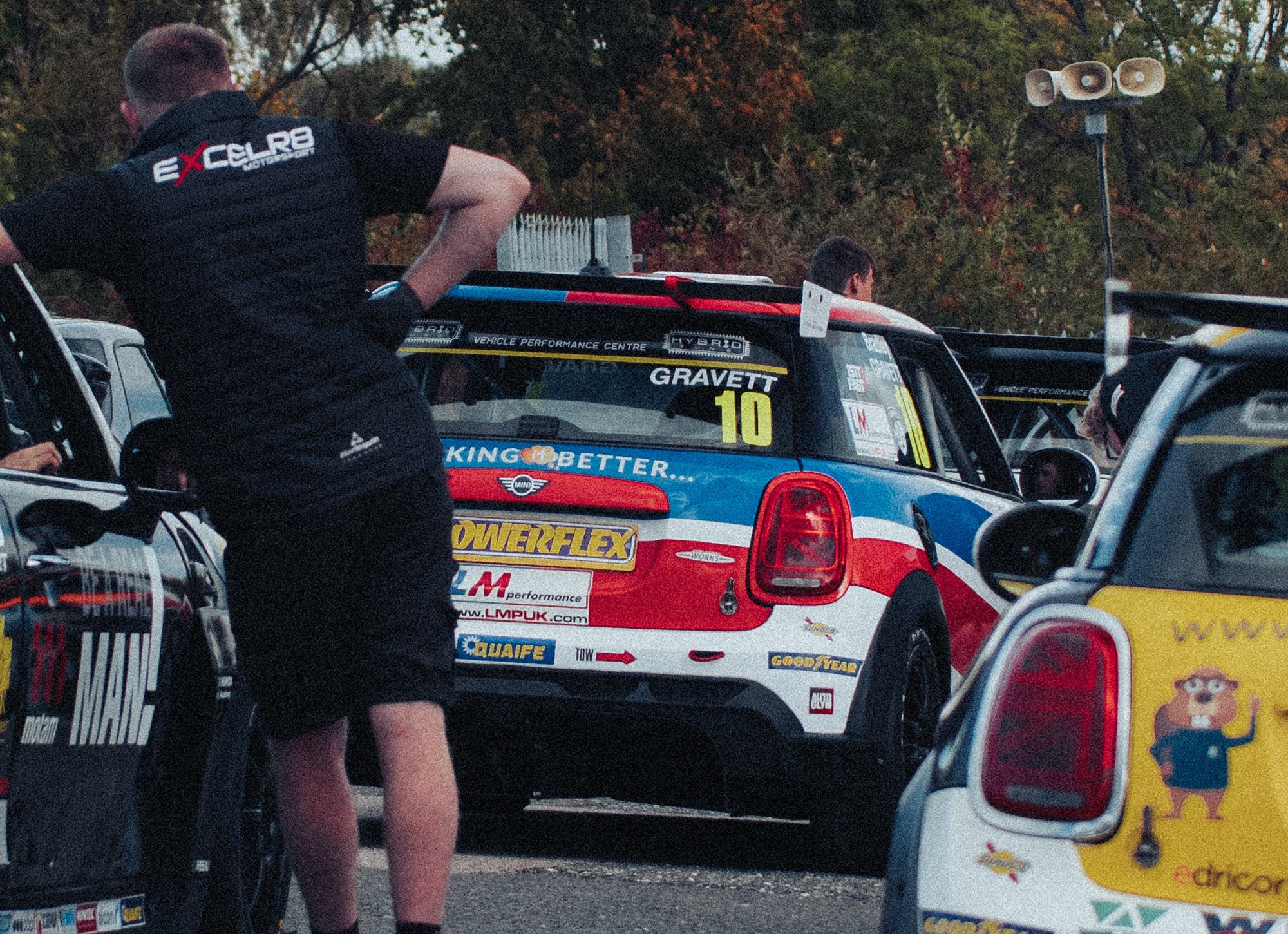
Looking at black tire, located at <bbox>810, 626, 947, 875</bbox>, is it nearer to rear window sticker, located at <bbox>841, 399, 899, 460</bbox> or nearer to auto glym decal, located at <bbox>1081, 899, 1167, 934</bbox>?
rear window sticker, located at <bbox>841, 399, 899, 460</bbox>

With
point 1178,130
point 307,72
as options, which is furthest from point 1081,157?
point 307,72

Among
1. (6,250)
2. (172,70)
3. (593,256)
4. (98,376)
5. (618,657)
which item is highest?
(172,70)

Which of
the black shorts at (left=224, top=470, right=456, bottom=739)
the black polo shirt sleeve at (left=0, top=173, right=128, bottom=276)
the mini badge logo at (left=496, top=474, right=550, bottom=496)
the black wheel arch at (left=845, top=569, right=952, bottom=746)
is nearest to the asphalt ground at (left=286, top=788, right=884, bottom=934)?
the black wheel arch at (left=845, top=569, right=952, bottom=746)

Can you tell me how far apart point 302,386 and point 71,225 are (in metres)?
0.46

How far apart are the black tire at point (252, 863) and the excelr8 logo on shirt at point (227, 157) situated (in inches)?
49.3

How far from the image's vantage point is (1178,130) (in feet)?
155

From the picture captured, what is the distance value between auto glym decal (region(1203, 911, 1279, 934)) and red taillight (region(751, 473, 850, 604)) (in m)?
3.54

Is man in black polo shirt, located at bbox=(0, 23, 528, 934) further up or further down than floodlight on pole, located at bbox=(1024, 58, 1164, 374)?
further down

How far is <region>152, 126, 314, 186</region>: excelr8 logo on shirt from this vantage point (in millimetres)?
4031

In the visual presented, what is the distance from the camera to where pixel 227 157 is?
4.05m

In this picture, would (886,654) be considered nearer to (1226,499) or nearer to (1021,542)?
(1021,542)

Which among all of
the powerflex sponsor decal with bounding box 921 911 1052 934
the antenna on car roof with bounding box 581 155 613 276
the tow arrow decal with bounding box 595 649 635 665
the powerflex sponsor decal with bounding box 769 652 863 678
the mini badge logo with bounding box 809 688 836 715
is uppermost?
the antenna on car roof with bounding box 581 155 613 276

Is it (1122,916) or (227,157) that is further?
(227,157)

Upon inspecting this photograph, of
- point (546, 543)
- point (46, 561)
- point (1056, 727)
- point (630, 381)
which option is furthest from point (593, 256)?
point (1056, 727)
